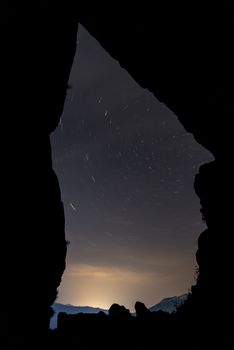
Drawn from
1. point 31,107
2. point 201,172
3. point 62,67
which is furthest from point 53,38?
point 201,172

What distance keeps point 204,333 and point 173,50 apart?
12514mm

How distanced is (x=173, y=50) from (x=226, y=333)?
12098 mm

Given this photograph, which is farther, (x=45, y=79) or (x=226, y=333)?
(x=45, y=79)

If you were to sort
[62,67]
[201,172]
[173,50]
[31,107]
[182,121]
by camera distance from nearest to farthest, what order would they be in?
[173,50] < [31,107] < [62,67] < [182,121] < [201,172]

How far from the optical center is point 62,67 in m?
18.3

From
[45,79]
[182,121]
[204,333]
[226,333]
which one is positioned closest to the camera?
[226,333]

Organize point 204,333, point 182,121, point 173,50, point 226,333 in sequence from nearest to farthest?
point 226,333, point 204,333, point 173,50, point 182,121

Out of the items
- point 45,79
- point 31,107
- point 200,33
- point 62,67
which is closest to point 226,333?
point 200,33

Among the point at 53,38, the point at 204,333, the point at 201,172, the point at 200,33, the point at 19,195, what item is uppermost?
the point at 53,38

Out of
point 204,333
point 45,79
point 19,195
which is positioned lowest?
point 204,333

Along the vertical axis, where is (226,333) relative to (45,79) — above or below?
below

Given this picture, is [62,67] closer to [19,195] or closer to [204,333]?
[19,195]

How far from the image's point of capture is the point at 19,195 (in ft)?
47.3

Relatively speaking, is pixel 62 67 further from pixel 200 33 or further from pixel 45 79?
pixel 200 33
